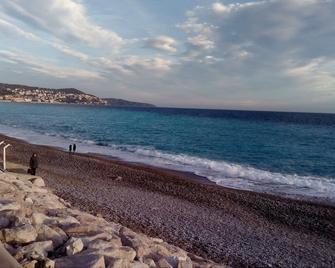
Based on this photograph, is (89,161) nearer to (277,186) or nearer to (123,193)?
(123,193)

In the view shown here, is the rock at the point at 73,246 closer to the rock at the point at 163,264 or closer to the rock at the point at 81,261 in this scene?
the rock at the point at 81,261

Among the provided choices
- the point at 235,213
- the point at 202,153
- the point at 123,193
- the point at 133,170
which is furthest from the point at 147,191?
the point at 202,153

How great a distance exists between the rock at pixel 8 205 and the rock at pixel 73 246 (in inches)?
73.5

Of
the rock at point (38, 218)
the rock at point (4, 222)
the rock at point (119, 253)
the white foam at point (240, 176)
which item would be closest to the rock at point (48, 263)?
the rock at point (119, 253)

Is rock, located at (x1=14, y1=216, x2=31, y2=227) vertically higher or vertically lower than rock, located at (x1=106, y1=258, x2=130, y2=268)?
higher

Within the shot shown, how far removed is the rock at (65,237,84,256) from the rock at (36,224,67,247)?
27 cm

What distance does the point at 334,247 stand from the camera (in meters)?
11.2

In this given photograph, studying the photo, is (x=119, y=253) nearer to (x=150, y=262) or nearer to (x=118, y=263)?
(x=118, y=263)

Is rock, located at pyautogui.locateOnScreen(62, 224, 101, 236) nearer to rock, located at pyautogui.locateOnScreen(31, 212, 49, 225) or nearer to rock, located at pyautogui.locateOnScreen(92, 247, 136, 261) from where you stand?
rock, located at pyautogui.locateOnScreen(31, 212, 49, 225)

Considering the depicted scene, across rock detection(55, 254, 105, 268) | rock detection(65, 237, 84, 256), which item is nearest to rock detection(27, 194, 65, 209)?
rock detection(65, 237, 84, 256)

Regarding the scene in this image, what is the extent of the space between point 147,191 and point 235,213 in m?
4.70

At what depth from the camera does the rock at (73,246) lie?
18.4 ft

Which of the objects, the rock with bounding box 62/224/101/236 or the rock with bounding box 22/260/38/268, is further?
the rock with bounding box 62/224/101/236

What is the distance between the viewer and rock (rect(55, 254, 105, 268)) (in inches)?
200
